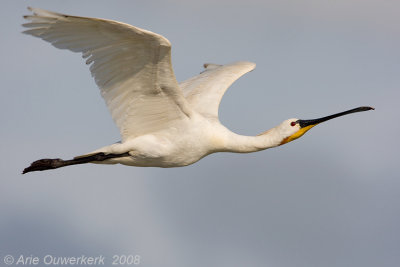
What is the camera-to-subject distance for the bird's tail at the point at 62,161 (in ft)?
57.6

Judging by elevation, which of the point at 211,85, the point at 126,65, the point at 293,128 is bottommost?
the point at 293,128

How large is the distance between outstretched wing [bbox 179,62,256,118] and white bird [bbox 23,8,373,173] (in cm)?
5

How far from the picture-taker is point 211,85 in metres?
20.1

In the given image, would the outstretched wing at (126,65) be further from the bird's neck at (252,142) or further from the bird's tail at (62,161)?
the bird's neck at (252,142)

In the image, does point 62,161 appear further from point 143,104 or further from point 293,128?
point 293,128

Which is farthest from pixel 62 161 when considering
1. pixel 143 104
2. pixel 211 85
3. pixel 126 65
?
pixel 211 85

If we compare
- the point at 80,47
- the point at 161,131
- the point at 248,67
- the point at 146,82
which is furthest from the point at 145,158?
the point at 248,67

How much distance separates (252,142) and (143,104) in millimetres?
2413

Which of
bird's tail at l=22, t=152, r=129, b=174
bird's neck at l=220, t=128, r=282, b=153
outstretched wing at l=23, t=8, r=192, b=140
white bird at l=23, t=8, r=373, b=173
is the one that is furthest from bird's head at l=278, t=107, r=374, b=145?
bird's tail at l=22, t=152, r=129, b=174

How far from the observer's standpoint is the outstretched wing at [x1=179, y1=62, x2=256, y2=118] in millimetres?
19109

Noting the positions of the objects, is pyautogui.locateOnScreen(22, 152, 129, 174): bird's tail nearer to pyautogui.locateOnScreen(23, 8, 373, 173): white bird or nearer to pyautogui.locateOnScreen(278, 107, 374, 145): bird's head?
pyautogui.locateOnScreen(23, 8, 373, 173): white bird

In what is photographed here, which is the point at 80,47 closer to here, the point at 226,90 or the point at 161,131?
the point at 161,131

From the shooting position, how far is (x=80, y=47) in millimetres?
15820

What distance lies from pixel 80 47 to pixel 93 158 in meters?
2.71
